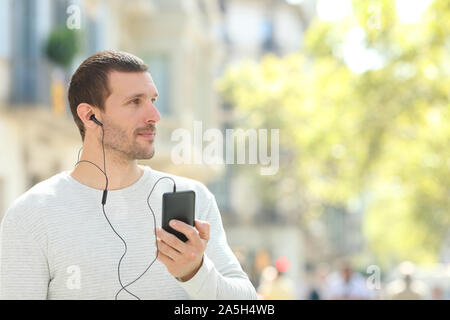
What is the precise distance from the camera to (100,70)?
9.46ft

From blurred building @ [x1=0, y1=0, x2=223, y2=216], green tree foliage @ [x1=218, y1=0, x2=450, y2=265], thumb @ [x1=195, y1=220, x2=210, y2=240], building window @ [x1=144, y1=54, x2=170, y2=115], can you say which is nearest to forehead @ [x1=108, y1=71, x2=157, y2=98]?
thumb @ [x1=195, y1=220, x2=210, y2=240]

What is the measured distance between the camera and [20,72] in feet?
53.7

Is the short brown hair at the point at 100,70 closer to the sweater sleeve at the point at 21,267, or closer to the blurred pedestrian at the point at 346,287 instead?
the sweater sleeve at the point at 21,267

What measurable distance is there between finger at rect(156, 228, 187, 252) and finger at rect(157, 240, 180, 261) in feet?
0.04

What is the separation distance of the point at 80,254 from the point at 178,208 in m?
0.38

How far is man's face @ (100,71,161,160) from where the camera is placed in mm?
2859

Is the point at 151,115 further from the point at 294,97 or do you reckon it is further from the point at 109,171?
the point at 294,97

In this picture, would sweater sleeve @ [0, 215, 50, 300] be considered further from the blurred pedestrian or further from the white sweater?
the blurred pedestrian

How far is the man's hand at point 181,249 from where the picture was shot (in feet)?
8.16

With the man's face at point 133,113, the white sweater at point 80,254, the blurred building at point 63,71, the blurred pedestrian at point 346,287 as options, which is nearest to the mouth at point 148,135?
the man's face at point 133,113

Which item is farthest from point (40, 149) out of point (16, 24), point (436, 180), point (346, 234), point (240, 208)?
point (346, 234)

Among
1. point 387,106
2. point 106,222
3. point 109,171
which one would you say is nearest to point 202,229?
point 106,222

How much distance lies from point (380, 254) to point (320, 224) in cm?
1011
